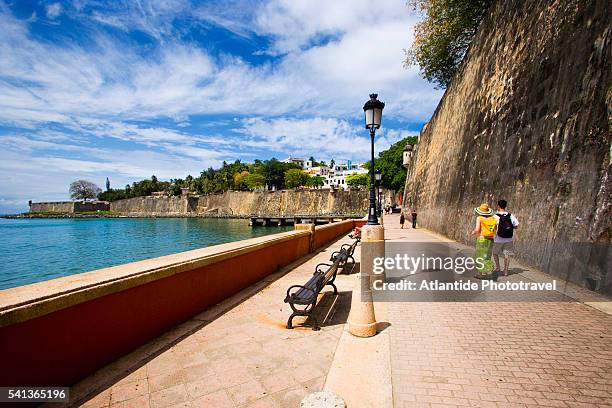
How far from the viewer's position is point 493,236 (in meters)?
6.46

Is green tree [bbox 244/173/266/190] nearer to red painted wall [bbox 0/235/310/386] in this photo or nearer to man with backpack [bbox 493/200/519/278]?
man with backpack [bbox 493/200/519/278]

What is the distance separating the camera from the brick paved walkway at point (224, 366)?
9.19 feet

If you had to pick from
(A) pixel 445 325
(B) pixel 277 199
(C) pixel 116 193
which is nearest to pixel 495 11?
(A) pixel 445 325

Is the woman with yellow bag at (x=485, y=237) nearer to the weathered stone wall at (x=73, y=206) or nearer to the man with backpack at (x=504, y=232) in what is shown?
the man with backpack at (x=504, y=232)

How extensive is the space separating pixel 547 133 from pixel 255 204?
83969mm

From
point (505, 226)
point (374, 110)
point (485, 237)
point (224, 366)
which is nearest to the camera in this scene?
point (224, 366)

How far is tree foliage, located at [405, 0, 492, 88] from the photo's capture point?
56.5 feet

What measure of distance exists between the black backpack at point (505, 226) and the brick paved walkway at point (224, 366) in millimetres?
3947

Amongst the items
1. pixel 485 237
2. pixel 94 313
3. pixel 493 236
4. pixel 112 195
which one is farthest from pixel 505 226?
pixel 112 195

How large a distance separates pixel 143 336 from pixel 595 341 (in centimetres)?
563

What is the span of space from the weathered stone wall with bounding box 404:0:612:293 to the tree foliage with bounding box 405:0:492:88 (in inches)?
191

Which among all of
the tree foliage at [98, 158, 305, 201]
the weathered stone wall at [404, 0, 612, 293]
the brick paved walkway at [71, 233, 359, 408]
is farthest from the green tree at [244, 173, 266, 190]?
the brick paved walkway at [71, 233, 359, 408]

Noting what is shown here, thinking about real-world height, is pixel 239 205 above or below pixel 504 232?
below

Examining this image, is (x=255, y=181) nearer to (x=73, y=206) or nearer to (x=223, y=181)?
(x=223, y=181)
